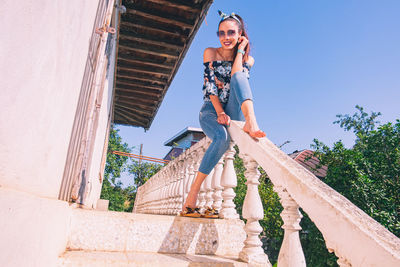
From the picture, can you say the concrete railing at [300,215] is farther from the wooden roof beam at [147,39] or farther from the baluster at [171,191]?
the wooden roof beam at [147,39]

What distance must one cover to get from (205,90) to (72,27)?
127 cm

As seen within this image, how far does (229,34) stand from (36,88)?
186 cm

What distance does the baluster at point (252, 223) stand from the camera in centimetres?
175

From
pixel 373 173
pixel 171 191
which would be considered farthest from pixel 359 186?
pixel 171 191

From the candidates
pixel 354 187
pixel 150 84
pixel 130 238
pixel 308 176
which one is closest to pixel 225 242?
pixel 130 238

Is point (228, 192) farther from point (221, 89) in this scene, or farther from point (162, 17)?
point (162, 17)

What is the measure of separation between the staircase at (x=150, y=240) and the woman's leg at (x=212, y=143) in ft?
0.96

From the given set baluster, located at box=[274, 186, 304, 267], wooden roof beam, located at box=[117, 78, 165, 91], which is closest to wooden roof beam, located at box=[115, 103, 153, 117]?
wooden roof beam, located at box=[117, 78, 165, 91]

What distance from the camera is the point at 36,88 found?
912mm

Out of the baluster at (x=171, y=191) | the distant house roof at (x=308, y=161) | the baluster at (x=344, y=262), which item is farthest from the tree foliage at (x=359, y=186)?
the baluster at (x=344, y=262)

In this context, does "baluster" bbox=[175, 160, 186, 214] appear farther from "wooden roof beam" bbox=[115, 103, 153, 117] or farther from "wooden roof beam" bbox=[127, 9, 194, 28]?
"wooden roof beam" bbox=[115, 103, 153, 117]

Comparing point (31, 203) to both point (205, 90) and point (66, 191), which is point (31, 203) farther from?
point (205, 90)

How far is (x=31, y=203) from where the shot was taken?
34.9 inches

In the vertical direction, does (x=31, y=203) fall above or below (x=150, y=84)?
below
